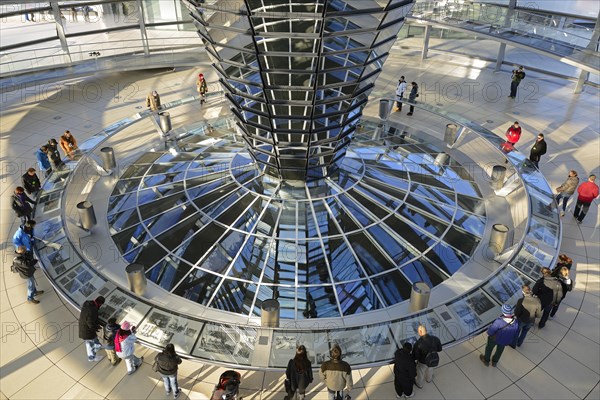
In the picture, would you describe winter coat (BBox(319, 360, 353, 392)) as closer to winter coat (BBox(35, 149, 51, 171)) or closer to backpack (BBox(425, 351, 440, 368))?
backpack (BBox(425, 351, 440, 368))

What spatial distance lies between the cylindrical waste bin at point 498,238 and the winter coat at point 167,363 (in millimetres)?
8115

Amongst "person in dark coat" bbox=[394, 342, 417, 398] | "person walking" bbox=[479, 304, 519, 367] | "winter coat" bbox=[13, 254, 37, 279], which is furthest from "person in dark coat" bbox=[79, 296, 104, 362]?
"person walking" bbox=[479, 304, 519, 367]

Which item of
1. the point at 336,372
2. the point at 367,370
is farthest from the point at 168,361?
the point at 367,370

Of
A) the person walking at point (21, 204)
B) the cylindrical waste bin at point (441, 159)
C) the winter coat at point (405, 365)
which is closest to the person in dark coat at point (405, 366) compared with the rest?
the winter coat at point (405, 365)

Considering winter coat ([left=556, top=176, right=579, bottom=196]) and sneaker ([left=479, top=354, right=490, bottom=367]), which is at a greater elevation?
winter coat ([left=556, top=176, right=579, bottom=196])

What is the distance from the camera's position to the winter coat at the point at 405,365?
8375mm

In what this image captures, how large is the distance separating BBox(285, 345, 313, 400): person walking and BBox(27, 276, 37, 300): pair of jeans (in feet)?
21.4

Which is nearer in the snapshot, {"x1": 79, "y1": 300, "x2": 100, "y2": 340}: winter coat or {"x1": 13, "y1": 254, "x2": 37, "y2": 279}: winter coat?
{"x1": 79, "y1": 300, "x2": 100, "y2": 340}: winter coat

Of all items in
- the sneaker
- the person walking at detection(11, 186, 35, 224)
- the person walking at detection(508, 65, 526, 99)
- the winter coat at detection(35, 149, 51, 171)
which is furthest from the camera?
the person walking at detection(508, 65, 526, 99)

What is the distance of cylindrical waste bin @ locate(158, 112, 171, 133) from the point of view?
1808 cm

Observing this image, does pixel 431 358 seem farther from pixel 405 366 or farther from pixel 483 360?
pixel 483 360

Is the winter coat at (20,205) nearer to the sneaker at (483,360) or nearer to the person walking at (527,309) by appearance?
the sneaker at (483,360)

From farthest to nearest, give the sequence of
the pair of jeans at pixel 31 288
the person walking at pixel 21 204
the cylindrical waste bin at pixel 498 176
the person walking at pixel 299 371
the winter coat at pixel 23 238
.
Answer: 1. the cylindrical waste bin at pixel 498 176
2. the person walking at pixel 21 204
3. the winter coat at pixel 23 238
4. the pair of jeans at pixel 31 288
5. the person walking at pixel 299 371

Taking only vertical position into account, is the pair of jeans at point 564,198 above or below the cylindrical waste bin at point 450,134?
below
